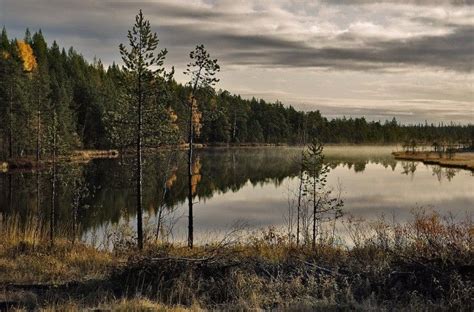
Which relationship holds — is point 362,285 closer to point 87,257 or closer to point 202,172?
point 87,257

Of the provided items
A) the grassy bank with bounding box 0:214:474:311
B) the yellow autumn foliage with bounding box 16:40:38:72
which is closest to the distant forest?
the yellow autumn foliage with bounding box 16:40:38:72

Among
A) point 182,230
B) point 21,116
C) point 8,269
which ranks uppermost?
point 21,116

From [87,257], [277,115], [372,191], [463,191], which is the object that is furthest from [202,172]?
[277,115]

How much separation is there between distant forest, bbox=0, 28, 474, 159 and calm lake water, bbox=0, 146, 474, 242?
2842 mm

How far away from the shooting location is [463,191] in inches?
1977

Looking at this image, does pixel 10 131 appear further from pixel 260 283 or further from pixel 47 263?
pixel 260 283

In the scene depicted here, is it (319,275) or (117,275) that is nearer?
(319,275)

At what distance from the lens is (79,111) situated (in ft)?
321

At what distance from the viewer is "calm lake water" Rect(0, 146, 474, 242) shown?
98.5 ft

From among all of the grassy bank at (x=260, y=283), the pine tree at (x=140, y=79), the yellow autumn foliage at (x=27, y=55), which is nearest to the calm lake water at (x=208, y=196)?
the pine tree at (x=140, y=79)

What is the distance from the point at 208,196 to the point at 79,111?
60.2m

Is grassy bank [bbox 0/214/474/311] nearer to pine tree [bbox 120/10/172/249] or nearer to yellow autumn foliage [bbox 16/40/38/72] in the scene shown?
pine tree [bbox 120/10/172/249]

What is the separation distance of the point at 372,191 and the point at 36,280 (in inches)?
1623

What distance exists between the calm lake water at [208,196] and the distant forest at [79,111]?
2842mm
